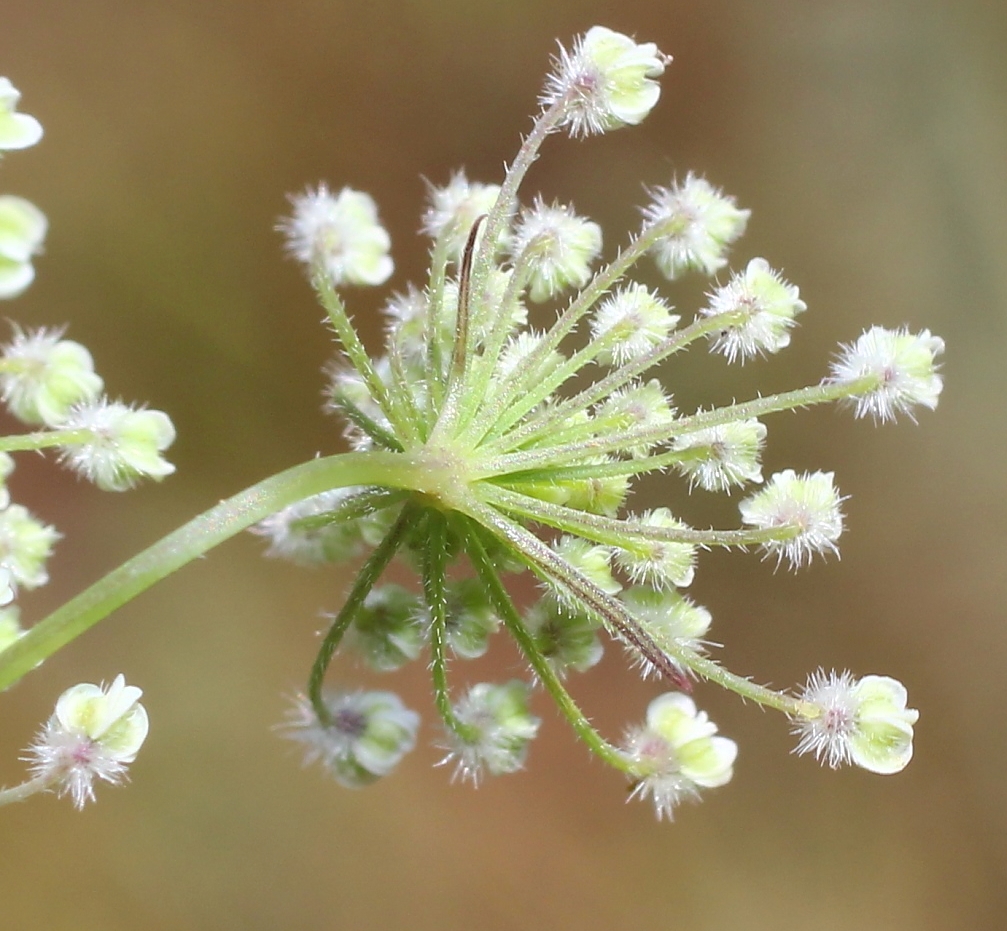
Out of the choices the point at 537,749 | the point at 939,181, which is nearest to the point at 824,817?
the point at 537,749

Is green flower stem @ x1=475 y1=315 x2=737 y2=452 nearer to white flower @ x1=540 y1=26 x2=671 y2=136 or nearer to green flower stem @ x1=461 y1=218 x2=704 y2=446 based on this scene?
green flower stem @ x1=461 y1=218 x2=704 y2=446

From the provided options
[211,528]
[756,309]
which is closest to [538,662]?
[211,528]

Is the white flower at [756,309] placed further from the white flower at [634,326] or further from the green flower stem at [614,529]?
the green flower stem at [614,529]

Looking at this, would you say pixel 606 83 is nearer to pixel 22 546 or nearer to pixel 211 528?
pixel 211 528

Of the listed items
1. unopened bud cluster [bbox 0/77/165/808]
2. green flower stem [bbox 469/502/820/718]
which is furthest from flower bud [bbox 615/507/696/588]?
unopened bud cluster [bbox 0/77/165/808]

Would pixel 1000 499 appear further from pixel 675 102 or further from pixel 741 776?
pixel 675 102
